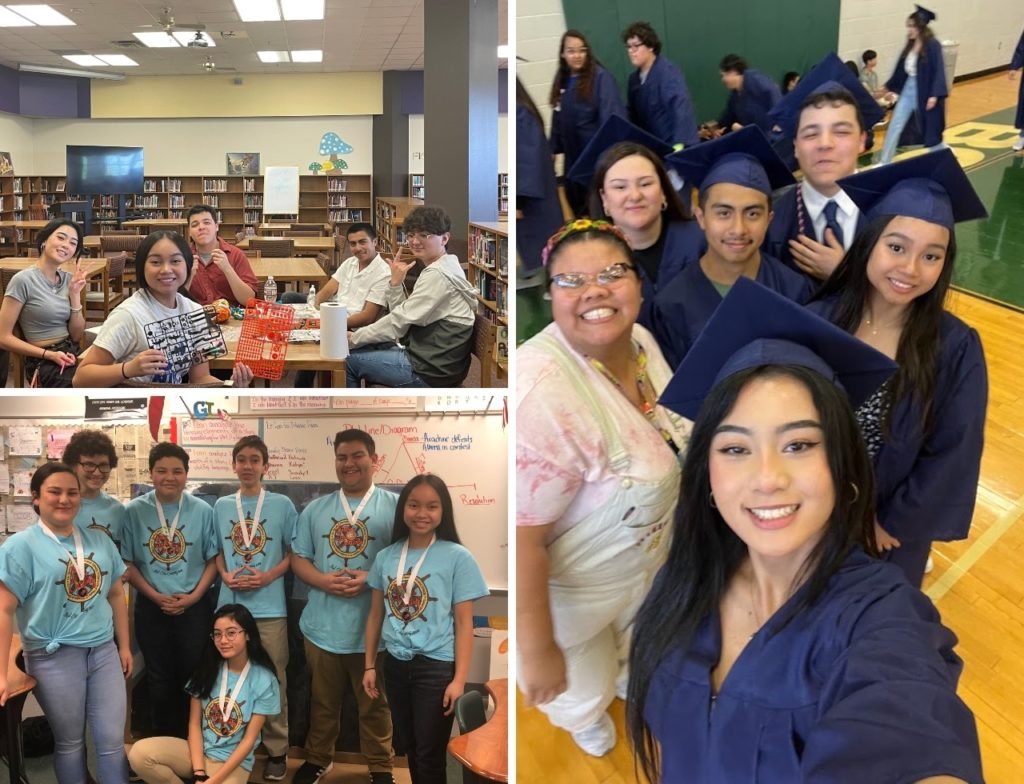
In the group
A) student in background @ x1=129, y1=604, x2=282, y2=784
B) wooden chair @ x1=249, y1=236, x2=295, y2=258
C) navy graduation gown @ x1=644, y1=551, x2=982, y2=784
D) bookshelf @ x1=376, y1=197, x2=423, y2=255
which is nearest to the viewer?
navy graduation gown @ x1=644, y1=551, x2=982, y2=784

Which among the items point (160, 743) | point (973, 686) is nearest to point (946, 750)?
point (973, 686)

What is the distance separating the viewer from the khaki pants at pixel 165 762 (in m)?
2.61

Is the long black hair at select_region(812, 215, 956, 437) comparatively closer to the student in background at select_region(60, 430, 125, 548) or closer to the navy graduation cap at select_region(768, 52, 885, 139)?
the navy graduation cap at select_region(768, 52, 885, 139)

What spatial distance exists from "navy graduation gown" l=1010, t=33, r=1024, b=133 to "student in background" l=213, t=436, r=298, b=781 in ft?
6.59

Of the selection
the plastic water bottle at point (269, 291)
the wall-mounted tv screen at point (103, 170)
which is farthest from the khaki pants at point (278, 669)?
the wall-mounted tv screen at point (103, 170)

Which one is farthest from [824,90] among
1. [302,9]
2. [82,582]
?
[302,9]

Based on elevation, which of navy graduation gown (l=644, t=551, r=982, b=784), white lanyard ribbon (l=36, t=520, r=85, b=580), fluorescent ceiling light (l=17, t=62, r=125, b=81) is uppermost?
fluorescent ceiling light (l=17, t=62, r=125, b=81)

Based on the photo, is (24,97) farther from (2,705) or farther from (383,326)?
(2,705)

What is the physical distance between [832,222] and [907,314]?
0.15 metres

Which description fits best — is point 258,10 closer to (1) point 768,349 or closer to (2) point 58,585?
(2) point 58,585

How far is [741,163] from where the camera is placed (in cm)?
107

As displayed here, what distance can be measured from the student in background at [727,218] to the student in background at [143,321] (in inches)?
71.6

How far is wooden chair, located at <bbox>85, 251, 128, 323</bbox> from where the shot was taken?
13.9 feet

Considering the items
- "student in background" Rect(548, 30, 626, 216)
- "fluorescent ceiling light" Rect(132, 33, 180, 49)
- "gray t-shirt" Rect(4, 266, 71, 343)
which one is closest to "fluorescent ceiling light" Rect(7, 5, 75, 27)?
"fluorescent ceiling light" Rect(132, 33, 180, 49)
